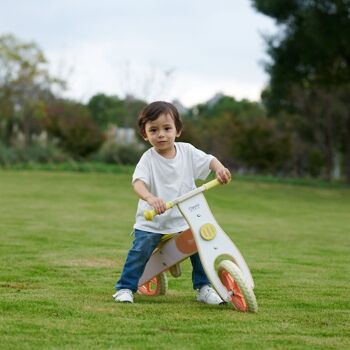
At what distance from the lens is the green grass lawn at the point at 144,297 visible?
3.90 meters

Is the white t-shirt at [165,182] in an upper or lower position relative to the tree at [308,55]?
lower

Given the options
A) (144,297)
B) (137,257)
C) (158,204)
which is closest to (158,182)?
(158,204)

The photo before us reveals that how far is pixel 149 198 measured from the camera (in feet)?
15.8

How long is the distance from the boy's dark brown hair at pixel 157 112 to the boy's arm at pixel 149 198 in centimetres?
40

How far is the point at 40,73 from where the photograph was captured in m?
39.2

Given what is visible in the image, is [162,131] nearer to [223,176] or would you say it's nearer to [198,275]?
[223,176]

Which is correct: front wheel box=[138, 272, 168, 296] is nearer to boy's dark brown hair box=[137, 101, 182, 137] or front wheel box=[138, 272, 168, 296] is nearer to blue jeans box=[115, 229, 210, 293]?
blue jeans box=[115, 229, 210, 293]

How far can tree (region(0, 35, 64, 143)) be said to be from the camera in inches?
1452

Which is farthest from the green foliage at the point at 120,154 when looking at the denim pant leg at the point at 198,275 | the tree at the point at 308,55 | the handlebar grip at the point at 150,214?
the handlebar grip at the point at 150,214

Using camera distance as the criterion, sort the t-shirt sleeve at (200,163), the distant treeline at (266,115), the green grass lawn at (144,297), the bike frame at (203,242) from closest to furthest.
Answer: the green grass lawn at (144,297) < the bike frame at (203,242) < the t-shirt sleeve at (200,163) < the distant treeline at (266,115)

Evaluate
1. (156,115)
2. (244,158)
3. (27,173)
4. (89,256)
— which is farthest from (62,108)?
(156,115)

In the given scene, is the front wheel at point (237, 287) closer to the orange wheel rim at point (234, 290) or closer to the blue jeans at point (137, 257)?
the orange wheel rim at point (234, 290)

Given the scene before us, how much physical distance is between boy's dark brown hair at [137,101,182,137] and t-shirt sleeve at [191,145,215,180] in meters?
0.20

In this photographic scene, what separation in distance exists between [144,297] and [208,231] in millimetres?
703
